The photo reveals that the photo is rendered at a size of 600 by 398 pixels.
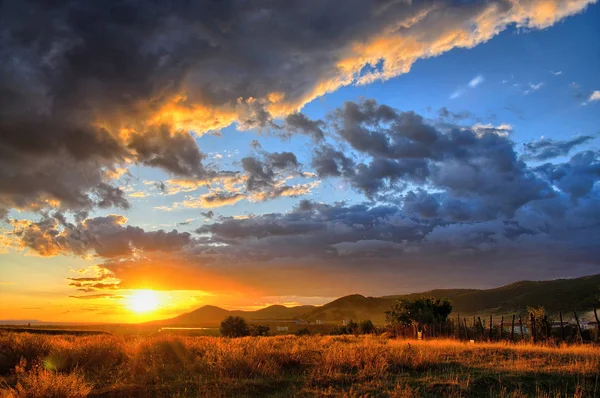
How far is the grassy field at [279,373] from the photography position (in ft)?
39.0

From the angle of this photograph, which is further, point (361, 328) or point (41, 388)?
point (361, 328)

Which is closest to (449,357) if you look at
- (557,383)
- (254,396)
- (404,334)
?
(557,383)

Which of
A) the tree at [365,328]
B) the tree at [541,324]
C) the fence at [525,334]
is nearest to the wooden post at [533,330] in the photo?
the fence at [525,334]

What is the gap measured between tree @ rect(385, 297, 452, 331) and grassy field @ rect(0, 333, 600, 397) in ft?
99.0

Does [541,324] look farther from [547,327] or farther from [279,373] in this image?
[279,373]

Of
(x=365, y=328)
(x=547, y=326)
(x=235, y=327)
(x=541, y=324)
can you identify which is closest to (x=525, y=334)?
(x=541, y=324)

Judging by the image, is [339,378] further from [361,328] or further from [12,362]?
[361,328]

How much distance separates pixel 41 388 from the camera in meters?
10.4

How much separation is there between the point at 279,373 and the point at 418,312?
40.5m

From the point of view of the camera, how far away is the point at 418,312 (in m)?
51.6

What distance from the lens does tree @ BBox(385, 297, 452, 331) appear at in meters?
50.3

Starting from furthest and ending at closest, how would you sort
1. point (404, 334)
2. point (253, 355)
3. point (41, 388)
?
point (404, 334) → point (253, 355) → point (41, 388)

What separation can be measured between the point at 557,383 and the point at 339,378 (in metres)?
7.13

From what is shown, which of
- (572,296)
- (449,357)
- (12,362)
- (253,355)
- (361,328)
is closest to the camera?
(253,355)
